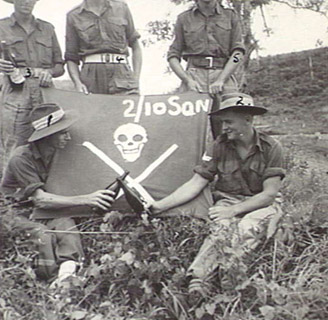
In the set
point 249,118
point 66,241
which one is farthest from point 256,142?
point 66,241

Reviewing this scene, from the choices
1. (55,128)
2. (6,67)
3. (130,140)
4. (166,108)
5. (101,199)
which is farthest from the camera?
(6,67)

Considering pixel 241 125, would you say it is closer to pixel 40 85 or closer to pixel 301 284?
pixel 301 284

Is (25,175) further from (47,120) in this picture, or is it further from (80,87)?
(80,87)

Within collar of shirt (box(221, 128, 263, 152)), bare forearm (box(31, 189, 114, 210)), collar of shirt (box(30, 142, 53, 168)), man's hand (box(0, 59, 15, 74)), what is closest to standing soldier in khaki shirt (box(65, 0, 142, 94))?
man's hand (box(0, 59, 15, 74))

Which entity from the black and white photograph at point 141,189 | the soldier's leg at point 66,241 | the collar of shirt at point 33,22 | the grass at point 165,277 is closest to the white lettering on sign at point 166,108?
the black and white photograph at point 141,189

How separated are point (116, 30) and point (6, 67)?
1020mm

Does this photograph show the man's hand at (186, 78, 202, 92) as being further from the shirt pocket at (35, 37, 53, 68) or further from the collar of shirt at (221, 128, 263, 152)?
the shirt pocket at (35, 37, 53, 68)

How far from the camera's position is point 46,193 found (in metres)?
4.95

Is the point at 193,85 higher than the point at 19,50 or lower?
lower

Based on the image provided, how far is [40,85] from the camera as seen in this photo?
5.58 metres

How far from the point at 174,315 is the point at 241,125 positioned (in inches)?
56.9

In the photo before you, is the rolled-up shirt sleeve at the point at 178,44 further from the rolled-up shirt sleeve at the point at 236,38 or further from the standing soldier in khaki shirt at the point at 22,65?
the standing soldier in khaki shirt at the point at 22,65

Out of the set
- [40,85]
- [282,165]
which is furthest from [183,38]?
[282,165]

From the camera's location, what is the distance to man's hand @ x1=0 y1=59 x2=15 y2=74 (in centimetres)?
564
